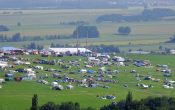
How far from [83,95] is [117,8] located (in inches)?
3063

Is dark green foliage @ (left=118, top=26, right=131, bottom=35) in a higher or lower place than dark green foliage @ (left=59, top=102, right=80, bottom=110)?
higher

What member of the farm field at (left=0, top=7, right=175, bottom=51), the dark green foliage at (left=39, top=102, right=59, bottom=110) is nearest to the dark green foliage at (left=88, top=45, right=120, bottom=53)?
the farm field at (left=0, top=7, right=175, bottom=51)

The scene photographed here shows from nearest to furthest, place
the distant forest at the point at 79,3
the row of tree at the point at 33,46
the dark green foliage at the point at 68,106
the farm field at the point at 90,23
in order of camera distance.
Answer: the dark green foliage at the point at 68,106 → the row of tree at the point at 33,46 → the farm field at the point at 90,23 → the distant forest at the point at 79,3

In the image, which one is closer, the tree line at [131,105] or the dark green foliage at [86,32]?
the tree line at [131,105]

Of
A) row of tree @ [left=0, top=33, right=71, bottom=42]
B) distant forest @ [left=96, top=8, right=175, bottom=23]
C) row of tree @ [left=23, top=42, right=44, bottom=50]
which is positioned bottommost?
row of tree @ [left=23, top=42, right=44, bottom=50]

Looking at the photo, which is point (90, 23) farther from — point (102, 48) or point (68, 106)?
point (68, 106)

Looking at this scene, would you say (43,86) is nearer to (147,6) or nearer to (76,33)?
(76,33)

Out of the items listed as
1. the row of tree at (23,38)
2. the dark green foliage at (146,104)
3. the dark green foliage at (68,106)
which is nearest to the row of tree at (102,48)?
the row of tree at (23,38)

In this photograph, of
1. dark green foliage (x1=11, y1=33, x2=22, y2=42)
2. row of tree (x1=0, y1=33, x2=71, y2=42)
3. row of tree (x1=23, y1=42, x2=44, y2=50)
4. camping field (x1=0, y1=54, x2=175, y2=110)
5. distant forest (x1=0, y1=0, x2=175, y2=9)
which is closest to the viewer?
camping field (x1=0, y1=54, x2=175, y2=110)

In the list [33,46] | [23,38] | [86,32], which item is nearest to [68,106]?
[33,46]

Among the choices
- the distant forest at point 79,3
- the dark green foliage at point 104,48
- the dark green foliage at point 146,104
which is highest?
the distant forest at point 79,3

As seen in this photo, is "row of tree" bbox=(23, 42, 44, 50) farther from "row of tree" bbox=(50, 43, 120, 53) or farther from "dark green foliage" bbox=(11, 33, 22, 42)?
"dark green foliage" bbox=(11, 33, 22, 42)

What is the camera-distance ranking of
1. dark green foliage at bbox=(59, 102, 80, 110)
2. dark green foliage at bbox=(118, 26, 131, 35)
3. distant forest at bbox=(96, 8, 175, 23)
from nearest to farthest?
dark green foliage at bbox=(59, 102, 80, 110) < dark green foliage at bbox=(118, 26, 131, 35) < distant forest at bbox=(96, 8, 175, 23)

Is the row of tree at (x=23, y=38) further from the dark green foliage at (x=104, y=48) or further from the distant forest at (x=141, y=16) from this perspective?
the distant forest at (x=141, y=16)
